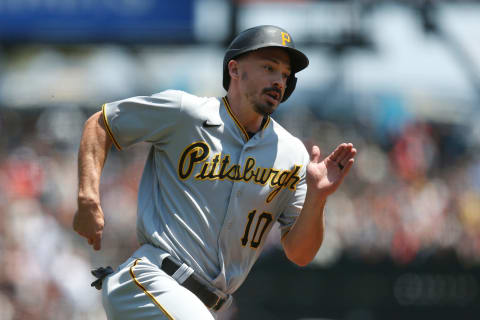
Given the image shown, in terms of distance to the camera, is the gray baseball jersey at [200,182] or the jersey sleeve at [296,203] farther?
the jersey sleeve at [296,203]

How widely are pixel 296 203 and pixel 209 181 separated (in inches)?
21.1

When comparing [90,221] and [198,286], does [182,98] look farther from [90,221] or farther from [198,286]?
[198,286]

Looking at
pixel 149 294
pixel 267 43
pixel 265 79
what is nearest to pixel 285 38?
pixel 267 43

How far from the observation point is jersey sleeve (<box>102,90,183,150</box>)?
402 centimetres

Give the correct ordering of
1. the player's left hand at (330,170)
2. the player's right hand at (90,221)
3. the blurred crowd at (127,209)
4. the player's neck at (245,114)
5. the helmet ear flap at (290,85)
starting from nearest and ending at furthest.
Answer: the player's right hand at (90,221) → the player's left hand at (330,170) → the player's neck at (245,114) → the helmet ear flap at (290,85) → the blurred crowd at (127,209)

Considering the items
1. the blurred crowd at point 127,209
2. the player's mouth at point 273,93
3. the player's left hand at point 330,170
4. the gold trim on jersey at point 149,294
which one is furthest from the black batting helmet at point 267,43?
the blurred crowd at point 127,209

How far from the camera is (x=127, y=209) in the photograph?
12352 mm

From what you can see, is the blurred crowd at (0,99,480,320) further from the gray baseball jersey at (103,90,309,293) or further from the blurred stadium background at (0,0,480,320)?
the gray baseball jersey at (103,90,309,293)

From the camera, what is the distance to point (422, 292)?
11.6 metres

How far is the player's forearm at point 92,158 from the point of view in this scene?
3.79 metres

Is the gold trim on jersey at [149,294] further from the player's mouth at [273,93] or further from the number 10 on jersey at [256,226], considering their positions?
the player's mouth at [273,93]

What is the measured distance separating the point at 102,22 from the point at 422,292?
27.4ft

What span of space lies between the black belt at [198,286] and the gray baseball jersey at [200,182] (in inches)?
1.7

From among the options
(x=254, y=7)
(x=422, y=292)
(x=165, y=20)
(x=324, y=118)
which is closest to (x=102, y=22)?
(x=165, y=20)
